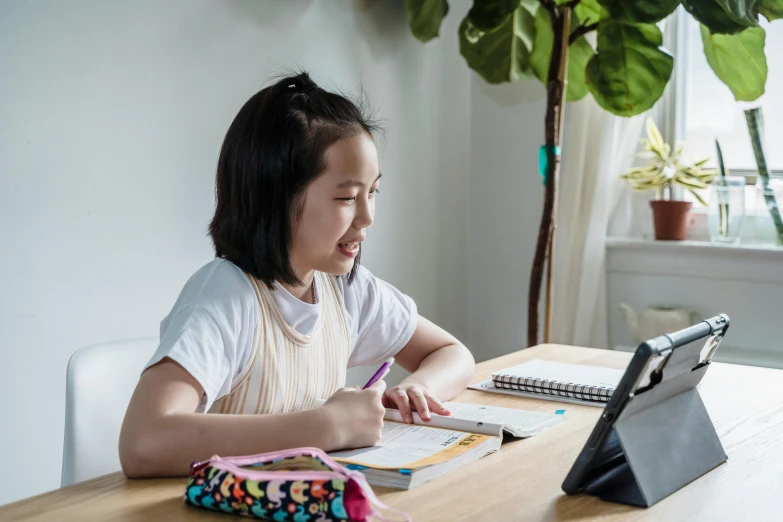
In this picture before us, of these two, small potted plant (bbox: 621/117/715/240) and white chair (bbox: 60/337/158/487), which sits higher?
small potted plant (bbox: 621/117/715/240)

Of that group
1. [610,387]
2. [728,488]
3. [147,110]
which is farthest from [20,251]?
[728,488]

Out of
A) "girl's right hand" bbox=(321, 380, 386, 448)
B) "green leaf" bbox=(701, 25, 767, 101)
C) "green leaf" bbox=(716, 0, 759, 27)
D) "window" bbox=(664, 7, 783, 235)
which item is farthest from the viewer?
"window" bbox=(664, 7, 783, 235)

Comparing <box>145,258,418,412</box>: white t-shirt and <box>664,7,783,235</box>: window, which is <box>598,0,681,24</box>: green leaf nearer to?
<box>664,7,783,235</box>: window

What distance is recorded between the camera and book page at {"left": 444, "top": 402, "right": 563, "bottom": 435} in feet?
4.02


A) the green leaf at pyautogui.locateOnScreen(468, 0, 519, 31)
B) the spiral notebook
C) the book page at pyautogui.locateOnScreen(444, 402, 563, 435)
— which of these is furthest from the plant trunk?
the book page at pyautogui.locateOnScreen(444, 402, 563, 435)

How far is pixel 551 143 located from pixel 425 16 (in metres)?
0.55

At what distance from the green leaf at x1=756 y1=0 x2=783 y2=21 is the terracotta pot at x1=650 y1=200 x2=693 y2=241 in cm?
70

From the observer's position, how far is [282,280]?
4.35 feet

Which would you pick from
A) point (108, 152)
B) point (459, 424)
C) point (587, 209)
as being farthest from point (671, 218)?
point (459, 424)

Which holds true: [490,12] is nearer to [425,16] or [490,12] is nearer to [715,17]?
[425,16]

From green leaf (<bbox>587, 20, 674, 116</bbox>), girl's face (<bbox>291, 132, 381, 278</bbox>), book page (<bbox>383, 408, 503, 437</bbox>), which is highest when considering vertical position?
green leaf (<bbox>587, 20, 674, 116</bbox>)

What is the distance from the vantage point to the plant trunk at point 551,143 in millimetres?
2443

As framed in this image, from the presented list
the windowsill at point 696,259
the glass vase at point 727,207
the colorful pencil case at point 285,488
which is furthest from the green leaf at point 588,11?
the colorful pencil case at point 285,488

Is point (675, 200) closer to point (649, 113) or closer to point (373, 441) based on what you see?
point (649, 113)
